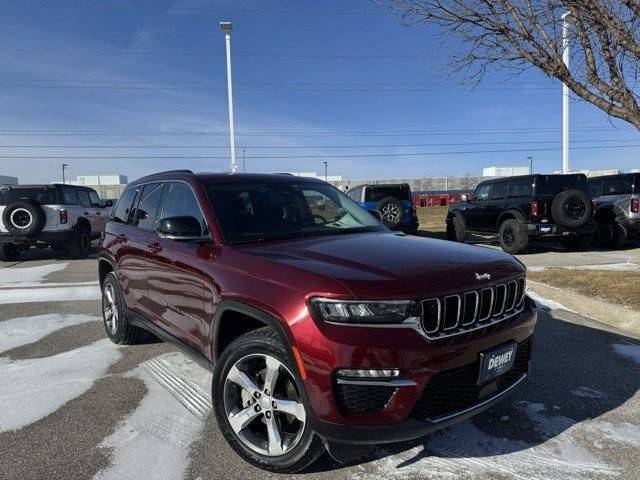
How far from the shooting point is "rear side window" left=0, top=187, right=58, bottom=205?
12711 mm

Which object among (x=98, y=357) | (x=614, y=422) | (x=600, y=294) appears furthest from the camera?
(x=600, y=294)

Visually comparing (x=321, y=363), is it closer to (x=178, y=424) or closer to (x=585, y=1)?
(x=178, y=424)

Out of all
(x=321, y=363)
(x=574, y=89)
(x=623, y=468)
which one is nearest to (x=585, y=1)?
(x=574, y=89)

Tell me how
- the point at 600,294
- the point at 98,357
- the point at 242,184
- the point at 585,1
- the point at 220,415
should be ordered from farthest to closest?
the point at 600,294
the point at 585,1
the point at 98,357
the point at 242,184
the point at 220,415

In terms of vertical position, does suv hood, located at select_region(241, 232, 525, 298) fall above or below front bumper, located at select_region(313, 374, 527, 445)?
above

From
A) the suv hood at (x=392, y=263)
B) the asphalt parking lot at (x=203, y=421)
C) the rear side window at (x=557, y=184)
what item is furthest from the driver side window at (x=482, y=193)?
the suv hood at (x=392, y=263)

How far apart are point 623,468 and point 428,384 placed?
1.35 metres

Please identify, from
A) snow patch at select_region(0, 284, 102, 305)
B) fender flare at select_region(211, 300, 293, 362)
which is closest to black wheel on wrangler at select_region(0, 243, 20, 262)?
snow patch at select_region(0, 284, 102, 305)

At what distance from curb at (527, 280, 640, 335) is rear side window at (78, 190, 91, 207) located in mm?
11647

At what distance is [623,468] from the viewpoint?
287cm

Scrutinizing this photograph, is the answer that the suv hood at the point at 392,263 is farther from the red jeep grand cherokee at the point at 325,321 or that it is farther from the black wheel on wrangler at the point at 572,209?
the black wheel on wrangler at the point at 572,209

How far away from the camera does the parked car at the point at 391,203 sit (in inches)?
582

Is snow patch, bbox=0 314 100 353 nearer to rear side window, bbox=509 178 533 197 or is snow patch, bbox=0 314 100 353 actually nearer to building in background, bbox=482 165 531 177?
rear side window, bbox=509 178 533 197

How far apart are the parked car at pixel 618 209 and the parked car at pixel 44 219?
524 inches
